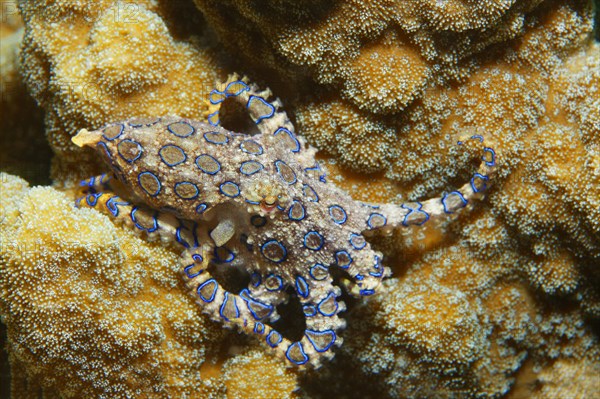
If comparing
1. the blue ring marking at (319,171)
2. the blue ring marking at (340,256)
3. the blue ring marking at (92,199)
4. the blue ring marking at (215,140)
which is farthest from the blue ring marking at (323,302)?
the blue ring marking at (92,199)

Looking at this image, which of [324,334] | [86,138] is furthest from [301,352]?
[86,138]

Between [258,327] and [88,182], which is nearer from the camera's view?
[258,327]

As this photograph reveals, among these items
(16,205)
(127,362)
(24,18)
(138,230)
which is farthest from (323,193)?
(24,18)

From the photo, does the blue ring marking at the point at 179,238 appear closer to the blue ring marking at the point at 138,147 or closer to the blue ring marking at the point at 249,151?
the blue ring marking at the point at 138,147

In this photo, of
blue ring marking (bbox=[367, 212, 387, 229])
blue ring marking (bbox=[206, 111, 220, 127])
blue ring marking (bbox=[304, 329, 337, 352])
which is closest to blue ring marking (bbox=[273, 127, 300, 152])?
blue ring marking (bbox=[206, 111, 220, 127])

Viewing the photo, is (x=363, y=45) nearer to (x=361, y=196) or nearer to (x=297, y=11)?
(x=297, y=11)

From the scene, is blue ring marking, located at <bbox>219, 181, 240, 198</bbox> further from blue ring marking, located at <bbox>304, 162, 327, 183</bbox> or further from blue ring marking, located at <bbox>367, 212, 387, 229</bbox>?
blue ring marking, located at <bbox>367, 212, 387, 229</bbox>

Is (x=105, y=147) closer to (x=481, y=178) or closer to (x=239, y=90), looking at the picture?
(x=239, y=90)
